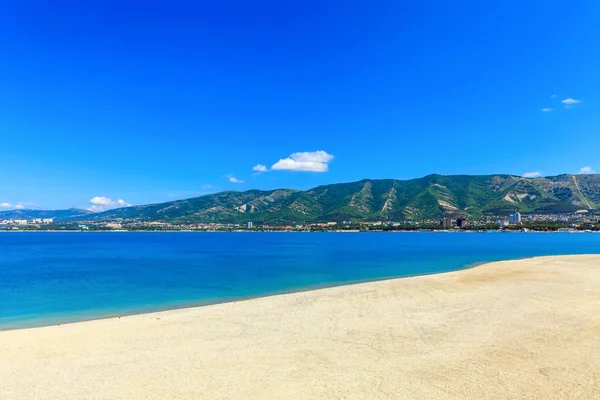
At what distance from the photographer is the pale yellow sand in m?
10.1

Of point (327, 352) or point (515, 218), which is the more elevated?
point (515, 218)

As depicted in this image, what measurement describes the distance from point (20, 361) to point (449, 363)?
560 inches

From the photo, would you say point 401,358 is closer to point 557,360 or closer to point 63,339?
point 557,360

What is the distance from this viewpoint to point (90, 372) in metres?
11.8

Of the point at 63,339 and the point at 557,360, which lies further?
the point at 63,339

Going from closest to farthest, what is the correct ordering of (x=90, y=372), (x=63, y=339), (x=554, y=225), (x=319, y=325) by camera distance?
(x=90, y=372), (x=63, y=339), (x=319, y=325), (x=554, y=225)

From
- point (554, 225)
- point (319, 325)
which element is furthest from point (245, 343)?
point (554, 225)

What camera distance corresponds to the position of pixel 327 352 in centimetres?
1323

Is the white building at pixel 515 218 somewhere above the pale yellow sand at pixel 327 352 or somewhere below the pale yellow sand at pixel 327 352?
above

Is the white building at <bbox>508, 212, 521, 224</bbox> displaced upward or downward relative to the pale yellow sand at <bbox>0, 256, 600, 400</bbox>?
upward

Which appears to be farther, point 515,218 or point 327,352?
point 515,218

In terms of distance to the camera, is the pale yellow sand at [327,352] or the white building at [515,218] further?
the white building at [515,218]

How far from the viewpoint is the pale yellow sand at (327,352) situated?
33.2ft

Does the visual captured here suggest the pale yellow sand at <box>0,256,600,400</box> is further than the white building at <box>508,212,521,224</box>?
No
